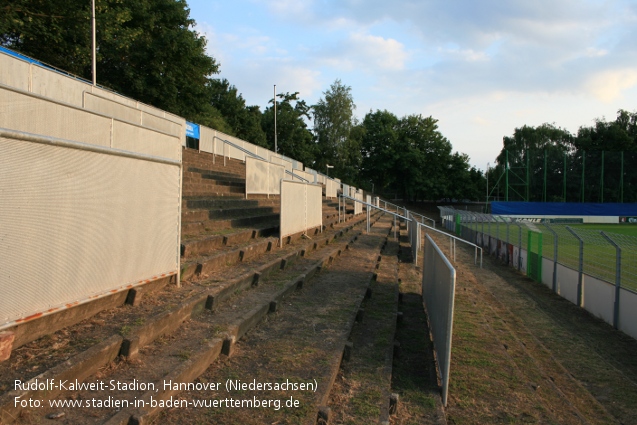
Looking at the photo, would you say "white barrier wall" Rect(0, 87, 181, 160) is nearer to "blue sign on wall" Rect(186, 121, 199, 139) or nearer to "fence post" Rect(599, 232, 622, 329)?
"fence post" Rect(599, 232, 622, 329)

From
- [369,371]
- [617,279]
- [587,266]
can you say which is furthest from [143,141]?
[587,266]

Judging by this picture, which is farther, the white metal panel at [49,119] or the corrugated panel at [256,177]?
the corrugated panel at [256,177]

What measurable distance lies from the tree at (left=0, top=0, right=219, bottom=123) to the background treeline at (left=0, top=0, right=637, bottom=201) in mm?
65

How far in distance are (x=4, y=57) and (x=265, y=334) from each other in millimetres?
7904

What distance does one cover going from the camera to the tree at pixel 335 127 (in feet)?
192

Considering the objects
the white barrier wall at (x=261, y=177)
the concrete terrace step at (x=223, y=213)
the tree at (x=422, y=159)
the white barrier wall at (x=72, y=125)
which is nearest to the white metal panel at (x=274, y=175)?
the white barrier wall at (x=261, y=177)

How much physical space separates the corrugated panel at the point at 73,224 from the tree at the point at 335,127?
54.4m

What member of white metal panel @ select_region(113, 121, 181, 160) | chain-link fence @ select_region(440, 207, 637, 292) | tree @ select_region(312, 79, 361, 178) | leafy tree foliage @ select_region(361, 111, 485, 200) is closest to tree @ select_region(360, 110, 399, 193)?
leafy tree foliage @ select_region(361, 111, 485, 200)

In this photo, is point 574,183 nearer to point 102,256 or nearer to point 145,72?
point 145,72

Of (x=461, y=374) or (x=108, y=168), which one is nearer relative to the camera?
(x=108, y=168)

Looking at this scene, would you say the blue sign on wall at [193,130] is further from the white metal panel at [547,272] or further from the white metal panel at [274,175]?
the white metal panel at [547,272]

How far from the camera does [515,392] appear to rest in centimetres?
431

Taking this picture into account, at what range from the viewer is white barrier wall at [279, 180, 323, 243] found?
910 centimetres

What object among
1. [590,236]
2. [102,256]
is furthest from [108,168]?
[590,236]
